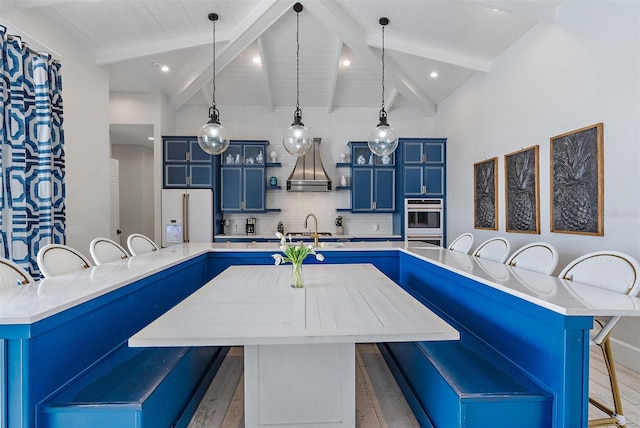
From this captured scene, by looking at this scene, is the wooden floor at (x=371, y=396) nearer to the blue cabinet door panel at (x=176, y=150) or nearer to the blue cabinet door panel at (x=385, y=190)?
the blue cabinet door panel at (x=385, y=190)

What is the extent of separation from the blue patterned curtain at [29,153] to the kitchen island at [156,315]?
1.20m

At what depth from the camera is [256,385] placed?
172cm

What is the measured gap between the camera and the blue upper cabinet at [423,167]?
5.92m

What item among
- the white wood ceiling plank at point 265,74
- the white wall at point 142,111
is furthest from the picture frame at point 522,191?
the white wall at point 142,111

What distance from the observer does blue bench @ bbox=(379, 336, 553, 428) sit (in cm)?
139

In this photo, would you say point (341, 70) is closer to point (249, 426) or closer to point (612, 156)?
point (612, 156)

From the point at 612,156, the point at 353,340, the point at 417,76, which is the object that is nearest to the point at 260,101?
the point at 417,76

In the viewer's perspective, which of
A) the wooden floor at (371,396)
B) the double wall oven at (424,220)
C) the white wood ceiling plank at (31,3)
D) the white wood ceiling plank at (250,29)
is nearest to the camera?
the wooden floor at (371,396)

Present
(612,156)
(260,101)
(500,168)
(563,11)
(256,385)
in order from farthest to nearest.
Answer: (260,101)
(500,168)
(563,11)
(612,156)
(256,385)

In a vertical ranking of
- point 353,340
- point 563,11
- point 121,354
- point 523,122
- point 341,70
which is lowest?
point 121,354

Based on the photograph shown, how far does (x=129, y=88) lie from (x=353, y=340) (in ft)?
18.6

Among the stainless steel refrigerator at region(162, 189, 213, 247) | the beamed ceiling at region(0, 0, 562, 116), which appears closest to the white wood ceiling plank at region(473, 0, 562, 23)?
the beamed ceiling at region(0, 0, 562, 116)

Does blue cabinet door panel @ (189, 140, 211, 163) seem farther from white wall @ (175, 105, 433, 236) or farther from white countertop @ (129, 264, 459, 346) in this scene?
white countertop @ (129, 264, 459, 346)

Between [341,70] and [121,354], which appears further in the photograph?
[341,70]
